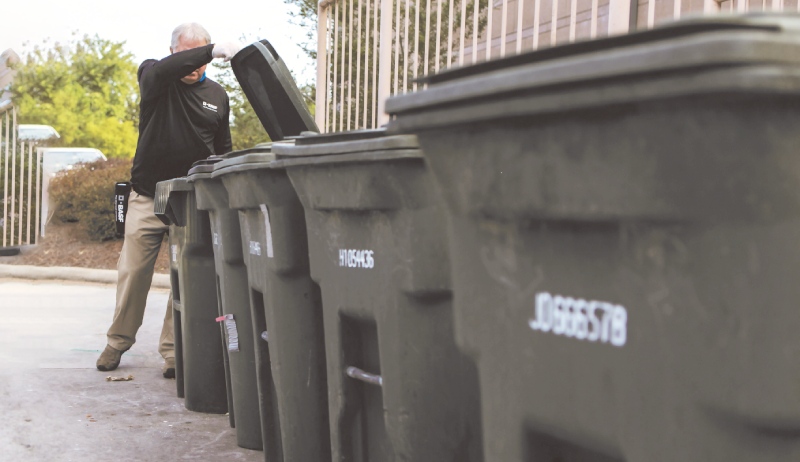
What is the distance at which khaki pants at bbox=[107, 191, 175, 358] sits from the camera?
6.64 m

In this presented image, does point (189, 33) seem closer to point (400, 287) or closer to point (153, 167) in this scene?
point (153, 167)

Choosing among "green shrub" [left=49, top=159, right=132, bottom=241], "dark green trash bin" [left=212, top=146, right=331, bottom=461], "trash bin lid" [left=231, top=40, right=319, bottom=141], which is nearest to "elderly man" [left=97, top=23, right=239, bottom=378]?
"trash bin lid" [left=231, top=40, right=319, bottom=141]

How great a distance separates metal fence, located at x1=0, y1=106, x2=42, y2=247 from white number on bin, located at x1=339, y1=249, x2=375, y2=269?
14912 millimetres

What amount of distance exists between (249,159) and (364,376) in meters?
1.14

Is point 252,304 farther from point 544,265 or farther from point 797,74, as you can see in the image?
point 797,74

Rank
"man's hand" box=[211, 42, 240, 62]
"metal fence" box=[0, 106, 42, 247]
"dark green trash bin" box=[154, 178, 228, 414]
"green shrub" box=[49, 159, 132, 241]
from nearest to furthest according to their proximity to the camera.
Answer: "dark green trash bin" box=[154, 178, 228, 414], "man's hand" box=[211, 42, 240, 62], "green shrub" box=[49, 159, 132, 241], "metal fence" box=[0, 106, 42, 247]

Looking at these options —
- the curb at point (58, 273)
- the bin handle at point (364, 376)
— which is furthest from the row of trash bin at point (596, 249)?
the curb at point (58, 273)

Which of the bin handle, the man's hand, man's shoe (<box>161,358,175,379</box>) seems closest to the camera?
the bin handle

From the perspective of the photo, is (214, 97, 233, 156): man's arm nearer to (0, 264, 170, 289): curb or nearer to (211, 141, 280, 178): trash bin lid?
(211, 141, 280, 178): trash bin lid

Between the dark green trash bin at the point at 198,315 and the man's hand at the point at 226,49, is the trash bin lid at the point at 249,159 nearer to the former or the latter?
the dark green trash bin at the point at 198,315

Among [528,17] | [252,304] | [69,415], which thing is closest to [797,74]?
[252,304]

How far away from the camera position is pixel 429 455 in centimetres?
277

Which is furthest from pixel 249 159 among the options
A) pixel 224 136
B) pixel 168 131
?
pixel 224 136

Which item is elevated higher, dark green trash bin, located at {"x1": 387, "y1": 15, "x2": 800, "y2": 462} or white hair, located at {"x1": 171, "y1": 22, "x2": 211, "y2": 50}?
white hair, located at {"x1": 171, "y1": 22, "x2": 211, "y2": 50}
